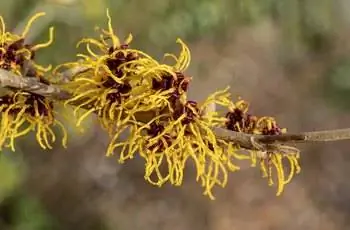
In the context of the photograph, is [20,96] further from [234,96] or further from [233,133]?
[234,96]

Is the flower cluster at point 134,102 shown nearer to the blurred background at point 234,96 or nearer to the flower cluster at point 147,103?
the flower cluster at point 147,103

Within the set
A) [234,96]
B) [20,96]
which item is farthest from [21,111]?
[234,96]

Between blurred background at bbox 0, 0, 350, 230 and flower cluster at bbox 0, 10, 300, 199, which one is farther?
blurred background at bbox 0, 0, 350, 230

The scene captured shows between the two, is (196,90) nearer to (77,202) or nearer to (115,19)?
(115,19)

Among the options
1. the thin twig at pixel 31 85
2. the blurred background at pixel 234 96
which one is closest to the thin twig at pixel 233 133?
the thin twig at pixel 31 85


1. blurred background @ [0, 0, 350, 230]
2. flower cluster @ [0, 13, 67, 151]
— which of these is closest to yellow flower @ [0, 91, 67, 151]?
flower cluster @ [0, 13, 67, 151]

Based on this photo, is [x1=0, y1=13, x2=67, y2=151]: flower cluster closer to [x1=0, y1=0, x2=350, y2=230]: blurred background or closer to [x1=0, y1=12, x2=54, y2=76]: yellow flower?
[x1=0, y1=12, x2=54, y2=76]: yellow flower
